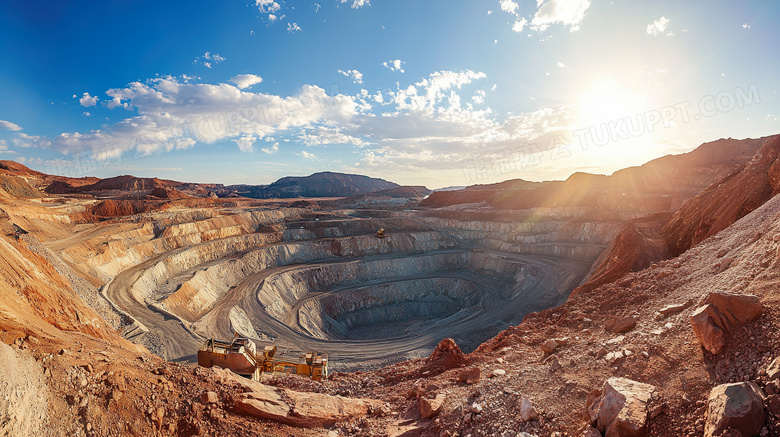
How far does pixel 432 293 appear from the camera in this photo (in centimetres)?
4466

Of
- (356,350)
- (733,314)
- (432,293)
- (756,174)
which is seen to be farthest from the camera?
Answer: (432,293)

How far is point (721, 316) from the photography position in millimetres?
6230

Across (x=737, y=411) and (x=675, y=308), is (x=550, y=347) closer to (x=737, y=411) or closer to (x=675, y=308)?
(x=675, y=308)

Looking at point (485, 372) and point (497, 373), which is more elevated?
point (497, 373)

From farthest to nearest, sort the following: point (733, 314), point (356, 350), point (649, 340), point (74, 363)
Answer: point (356, 350) → point (649, 340) → point (74, 363) → point (733, 314)

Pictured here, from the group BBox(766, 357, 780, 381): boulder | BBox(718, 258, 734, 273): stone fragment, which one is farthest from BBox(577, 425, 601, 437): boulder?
BBox(718, 258, 734, 273): stone fragment

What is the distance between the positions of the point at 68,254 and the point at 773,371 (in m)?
41.6

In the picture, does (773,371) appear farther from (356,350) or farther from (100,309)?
(100,309)

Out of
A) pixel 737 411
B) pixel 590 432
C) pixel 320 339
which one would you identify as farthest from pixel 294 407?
pixel 320 339

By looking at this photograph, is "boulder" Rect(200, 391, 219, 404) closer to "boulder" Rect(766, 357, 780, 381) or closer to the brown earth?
the brown earth

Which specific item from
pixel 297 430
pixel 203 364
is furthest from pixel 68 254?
pixel 297 430

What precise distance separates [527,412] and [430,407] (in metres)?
2.58

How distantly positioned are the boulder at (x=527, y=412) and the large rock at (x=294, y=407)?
4.40 metres

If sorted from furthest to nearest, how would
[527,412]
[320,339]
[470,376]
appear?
1. [320,339]
2. [470,376]
3. [527,412]
